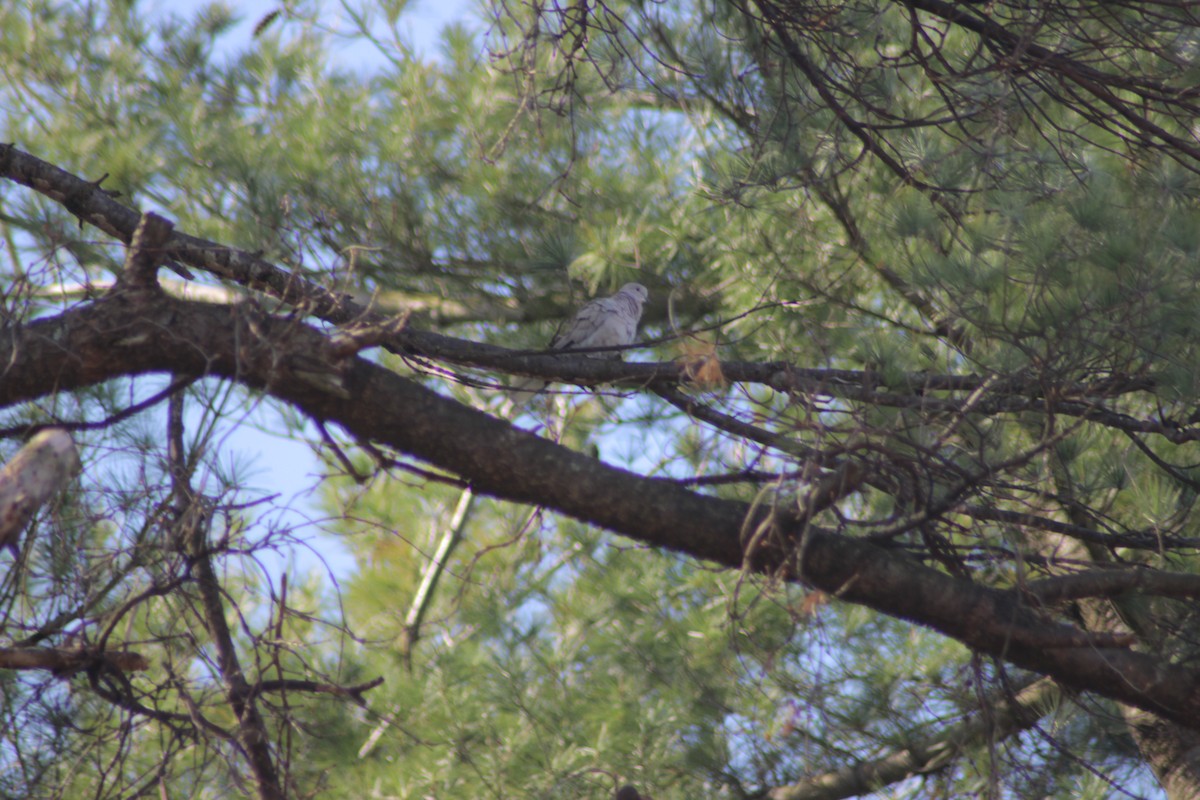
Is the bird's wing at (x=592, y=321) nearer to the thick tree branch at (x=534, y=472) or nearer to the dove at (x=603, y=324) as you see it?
the dove at (x=603, y=324)

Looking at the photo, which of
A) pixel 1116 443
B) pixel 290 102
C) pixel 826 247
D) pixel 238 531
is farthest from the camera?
pixel 290 102

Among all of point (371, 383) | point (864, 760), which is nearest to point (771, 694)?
point (864, 760)

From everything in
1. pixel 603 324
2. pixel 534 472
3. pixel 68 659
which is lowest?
pixel 68 659

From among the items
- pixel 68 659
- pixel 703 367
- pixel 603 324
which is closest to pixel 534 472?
pixel 703 367

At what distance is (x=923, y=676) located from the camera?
3553 mm

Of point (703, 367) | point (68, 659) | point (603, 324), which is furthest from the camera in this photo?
point (603, 324)

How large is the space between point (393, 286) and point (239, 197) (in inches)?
22.8

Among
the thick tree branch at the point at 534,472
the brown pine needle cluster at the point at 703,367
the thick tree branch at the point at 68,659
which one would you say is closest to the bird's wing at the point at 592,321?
the brown pine needle cluster at the point at 703,367

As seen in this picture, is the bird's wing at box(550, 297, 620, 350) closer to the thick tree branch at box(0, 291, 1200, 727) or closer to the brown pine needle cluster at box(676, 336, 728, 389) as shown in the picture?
the brown pine needle cluster at box(676, 336, 728, 389)

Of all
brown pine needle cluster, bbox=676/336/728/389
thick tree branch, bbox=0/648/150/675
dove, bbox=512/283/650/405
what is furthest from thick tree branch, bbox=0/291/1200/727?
dove, bbox=512/283/650/405

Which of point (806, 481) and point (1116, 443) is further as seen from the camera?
point (1116, 443)

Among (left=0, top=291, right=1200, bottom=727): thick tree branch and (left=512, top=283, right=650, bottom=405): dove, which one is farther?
(left=512, top=283, right=650, bottom=405): dove

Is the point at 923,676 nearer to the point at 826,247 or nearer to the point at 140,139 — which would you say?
the point at 826,247

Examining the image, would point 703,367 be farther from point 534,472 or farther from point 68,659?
point 68,659
